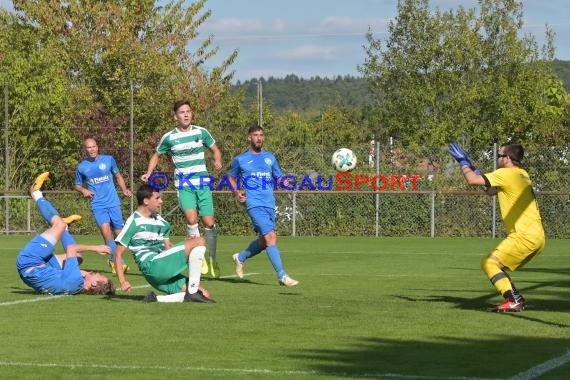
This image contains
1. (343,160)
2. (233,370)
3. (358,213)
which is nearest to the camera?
(233,370)

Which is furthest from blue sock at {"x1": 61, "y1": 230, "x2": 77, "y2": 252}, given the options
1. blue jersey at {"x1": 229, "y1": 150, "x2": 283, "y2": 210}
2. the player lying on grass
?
blue jersey at {"x1": 229, "y1": 150, "x2": 283, "y2": 210}

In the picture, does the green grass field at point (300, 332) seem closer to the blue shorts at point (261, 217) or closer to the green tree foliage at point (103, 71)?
the blue shorts at point (261, 217)

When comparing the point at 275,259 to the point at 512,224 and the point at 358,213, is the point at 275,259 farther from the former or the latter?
the point at 358,213

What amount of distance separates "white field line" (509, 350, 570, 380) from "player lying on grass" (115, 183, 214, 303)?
195 inches

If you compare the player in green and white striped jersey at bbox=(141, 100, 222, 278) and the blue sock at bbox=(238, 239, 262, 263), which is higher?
the player in green and white striped jersey at bbox=(141, 100, 222, 278)

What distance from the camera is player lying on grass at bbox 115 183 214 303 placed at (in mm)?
13086

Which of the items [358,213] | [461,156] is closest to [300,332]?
[461,156]

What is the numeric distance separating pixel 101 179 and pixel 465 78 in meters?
32.5

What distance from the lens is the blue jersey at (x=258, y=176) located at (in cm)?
1667

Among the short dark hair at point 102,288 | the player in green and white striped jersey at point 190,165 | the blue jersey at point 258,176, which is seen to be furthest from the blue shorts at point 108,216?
the short dark hair at point 102,288

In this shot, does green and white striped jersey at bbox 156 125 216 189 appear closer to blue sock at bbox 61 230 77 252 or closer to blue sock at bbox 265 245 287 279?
blue sock at bbox 265 245 287 279

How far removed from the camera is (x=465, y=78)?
5006cm

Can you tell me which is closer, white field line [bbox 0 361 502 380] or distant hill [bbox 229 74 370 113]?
white field line [bbox 0 361 502 380]

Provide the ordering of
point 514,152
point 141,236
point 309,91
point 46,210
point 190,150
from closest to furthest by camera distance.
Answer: point 514,152
point 141,236
point 46,210
point 190,150
point 309,91
